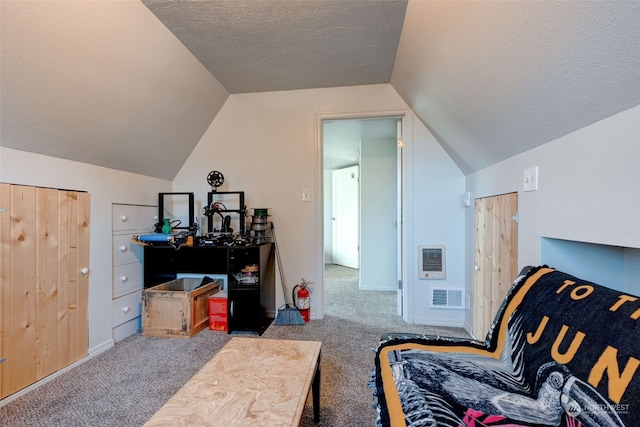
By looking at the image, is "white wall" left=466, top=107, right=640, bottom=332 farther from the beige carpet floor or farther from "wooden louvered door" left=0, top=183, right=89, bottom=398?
"wooden louvered door" left=0, top=183, right=89, bottom=398

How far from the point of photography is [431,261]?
2.67 meters

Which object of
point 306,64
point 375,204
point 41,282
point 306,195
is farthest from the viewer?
point 375,204

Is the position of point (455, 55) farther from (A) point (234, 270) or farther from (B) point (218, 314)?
(B) point (218, 314)

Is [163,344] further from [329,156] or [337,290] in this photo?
[329,156]

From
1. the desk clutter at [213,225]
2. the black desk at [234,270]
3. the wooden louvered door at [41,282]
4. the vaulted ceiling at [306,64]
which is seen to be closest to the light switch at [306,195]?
the desk clutter at [213,225]

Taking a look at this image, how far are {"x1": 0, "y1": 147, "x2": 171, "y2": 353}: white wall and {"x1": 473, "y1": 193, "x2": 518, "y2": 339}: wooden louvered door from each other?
3.09 meters

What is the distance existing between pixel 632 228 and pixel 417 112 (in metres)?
1.98

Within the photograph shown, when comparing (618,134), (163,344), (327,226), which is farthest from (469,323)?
(327,226)

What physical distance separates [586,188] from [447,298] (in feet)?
5.92

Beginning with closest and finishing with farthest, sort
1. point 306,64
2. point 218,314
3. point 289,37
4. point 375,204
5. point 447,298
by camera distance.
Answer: point 289,37
point 306,64
point 218,314
point 447,298
point 375,204

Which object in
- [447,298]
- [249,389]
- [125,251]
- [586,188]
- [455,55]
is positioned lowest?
[447,298]

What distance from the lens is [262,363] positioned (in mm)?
1256

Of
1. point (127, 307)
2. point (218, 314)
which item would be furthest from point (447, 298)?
point (127, 307)

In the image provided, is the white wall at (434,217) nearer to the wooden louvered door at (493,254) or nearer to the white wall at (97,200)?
the wooden louvered door at (493,254)
